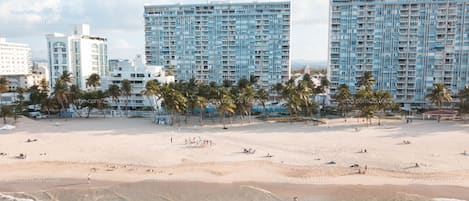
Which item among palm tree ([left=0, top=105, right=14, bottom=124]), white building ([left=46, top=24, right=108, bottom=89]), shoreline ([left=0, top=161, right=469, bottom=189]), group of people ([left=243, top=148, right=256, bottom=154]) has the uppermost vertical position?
white building ([left=46, top=24, right=108, bottom=89])

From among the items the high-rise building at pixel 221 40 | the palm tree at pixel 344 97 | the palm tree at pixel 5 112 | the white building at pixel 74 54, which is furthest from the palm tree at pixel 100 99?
the palm tree at pixel 344 97

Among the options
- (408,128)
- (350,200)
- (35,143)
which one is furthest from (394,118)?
(35,143)

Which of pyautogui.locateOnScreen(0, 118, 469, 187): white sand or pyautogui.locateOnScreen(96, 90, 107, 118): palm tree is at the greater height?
pyautogui.locateOnScreen(96, 90, 107, 118): palm tree

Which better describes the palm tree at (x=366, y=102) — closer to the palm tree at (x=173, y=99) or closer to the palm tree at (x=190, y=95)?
the palm tree at (x=190, y=95)

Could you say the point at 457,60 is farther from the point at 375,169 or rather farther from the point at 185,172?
the point at 185,172

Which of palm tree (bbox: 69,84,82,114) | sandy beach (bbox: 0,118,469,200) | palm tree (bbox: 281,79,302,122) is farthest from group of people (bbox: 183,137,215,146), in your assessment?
palm tree (bbox: 69,84,82,114)

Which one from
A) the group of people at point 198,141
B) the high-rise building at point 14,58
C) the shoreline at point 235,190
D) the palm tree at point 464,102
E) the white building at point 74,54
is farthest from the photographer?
the high-rise building at point 14,58

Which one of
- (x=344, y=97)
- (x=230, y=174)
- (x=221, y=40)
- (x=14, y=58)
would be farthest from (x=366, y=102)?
(x=14, y=58)

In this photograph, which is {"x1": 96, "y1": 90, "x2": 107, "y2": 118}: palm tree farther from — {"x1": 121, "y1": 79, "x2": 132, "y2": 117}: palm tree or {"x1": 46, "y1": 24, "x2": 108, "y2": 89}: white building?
{"x1": 46, "y1": 24, "x2": 108, "y2": 89}: white building
